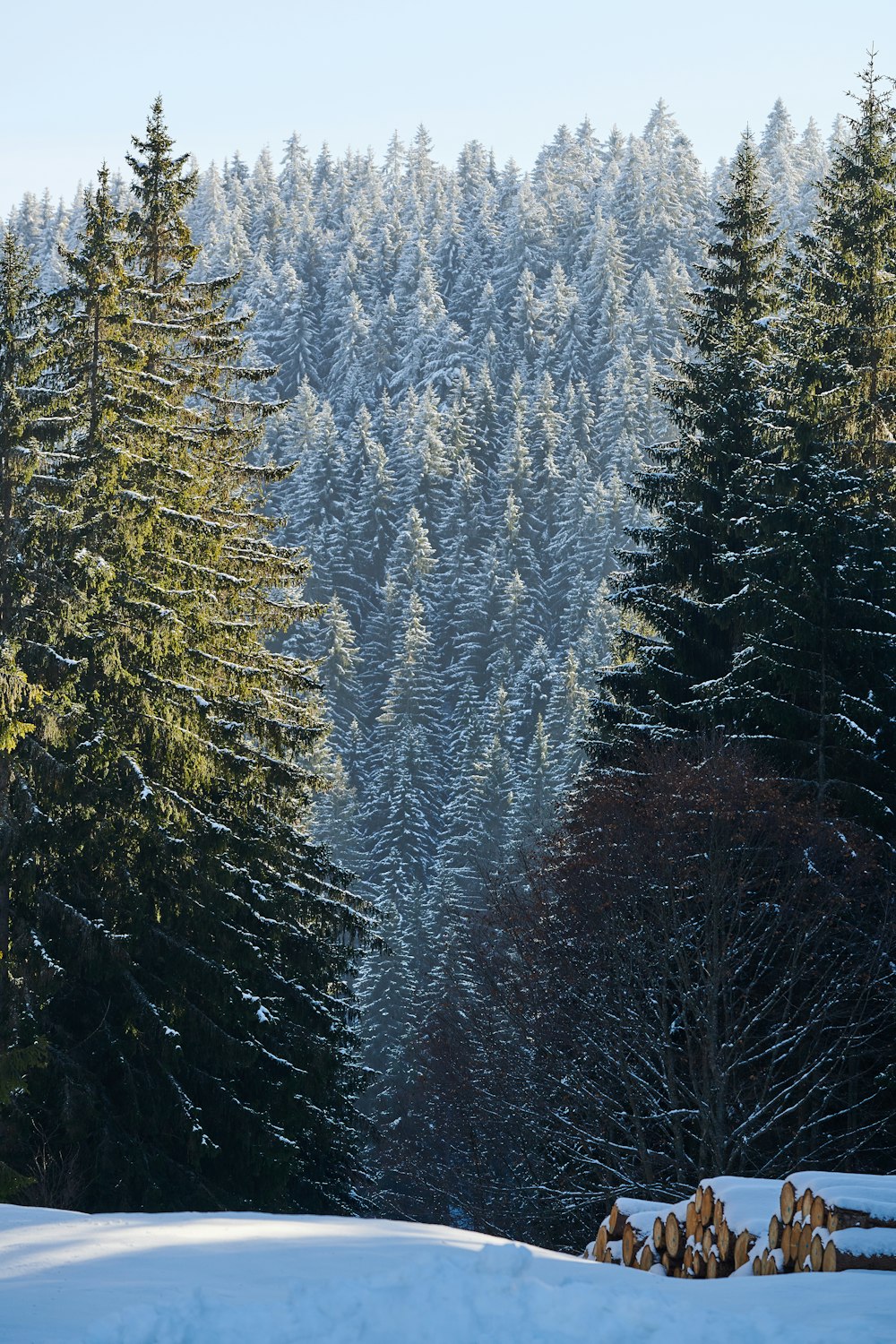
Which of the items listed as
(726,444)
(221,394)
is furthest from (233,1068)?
(726,444)

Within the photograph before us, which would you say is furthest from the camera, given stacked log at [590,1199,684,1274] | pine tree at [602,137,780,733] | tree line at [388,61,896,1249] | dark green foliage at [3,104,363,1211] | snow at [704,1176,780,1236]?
pine tree at [602,137,780,733]

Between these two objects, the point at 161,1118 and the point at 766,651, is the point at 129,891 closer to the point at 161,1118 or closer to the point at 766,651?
the point at 161,1118

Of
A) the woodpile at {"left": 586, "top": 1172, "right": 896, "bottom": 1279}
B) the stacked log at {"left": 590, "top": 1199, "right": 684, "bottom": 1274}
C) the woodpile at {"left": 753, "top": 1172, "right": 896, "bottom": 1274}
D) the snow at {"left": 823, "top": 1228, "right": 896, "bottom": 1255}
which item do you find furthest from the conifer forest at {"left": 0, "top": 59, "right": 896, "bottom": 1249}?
the snow at {"left": 823, "top": 1228, "right": 896, "bottom": 1255}

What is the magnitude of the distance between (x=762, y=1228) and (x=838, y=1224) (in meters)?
1.14

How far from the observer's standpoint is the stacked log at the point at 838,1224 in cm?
749

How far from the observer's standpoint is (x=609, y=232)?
18788 cm

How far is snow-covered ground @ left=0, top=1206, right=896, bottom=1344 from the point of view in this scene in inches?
242

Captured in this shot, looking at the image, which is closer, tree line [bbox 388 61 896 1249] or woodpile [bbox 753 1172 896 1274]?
woodpile [bbox 753 1172 896 1274]

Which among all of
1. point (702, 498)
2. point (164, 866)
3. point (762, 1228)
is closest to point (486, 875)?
point (164, 866)

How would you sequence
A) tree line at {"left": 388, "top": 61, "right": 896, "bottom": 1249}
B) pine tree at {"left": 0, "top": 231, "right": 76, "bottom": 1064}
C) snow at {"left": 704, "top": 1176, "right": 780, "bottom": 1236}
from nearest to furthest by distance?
snow at {"left": 704, "top": 1176, "right": 780, "bottom": 1236}
pine tree at {"left": 0, "top": 231, "right": 76, "bottom": 1064}
tree line at {"left": 388, "top": 61, "right": 896, "bottom": 1249}

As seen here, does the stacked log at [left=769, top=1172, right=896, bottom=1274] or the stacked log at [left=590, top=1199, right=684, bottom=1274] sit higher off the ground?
the stacked log at [left=769, top=1172, right=896, bottom=1274]

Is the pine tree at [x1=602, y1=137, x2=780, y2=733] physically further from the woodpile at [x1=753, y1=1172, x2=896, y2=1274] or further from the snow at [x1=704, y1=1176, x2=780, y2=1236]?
the woodpile at [x1=753, y1=1172, x2=896, y2=1274]

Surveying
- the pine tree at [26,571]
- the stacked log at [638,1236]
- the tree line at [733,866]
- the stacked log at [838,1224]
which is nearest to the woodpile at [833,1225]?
the stacked log at [838,1224]

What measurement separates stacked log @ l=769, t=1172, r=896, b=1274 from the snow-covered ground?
0.34m
